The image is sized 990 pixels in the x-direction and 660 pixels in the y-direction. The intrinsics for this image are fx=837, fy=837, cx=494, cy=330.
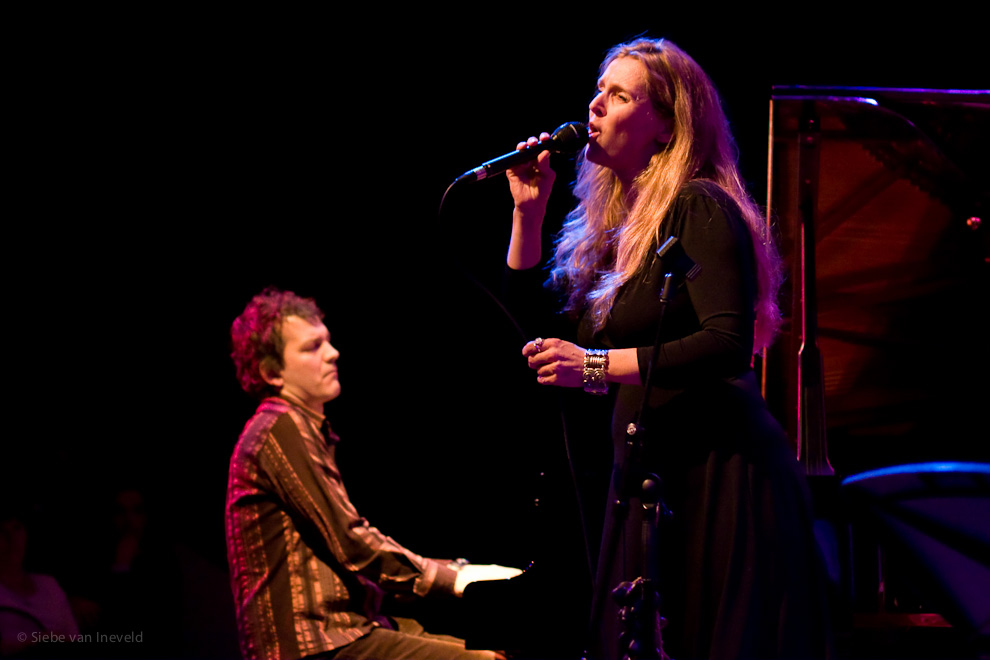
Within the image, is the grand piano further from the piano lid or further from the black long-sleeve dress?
the black long-sleeve dress

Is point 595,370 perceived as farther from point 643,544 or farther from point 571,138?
point 571,138

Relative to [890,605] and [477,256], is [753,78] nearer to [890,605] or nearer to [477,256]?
[477,256]

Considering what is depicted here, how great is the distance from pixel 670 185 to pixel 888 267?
1.71m

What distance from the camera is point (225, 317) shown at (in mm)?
4652

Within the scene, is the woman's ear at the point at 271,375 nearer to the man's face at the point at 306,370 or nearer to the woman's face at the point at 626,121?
the man's face at the point at 306,370

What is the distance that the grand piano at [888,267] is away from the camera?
296cm

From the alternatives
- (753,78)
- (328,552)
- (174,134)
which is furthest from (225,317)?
(753,78)

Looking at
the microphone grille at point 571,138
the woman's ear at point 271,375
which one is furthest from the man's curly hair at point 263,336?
the microphone grille at point 571,138

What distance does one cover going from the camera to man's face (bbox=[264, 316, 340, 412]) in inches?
129

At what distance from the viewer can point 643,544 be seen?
1.64 metres

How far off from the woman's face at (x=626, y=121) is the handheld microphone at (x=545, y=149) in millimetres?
55

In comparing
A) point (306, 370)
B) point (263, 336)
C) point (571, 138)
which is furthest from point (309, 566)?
point (571, 138)

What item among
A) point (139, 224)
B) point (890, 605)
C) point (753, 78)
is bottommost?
point (890, 605)

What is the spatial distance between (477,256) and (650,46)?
7.12ft
